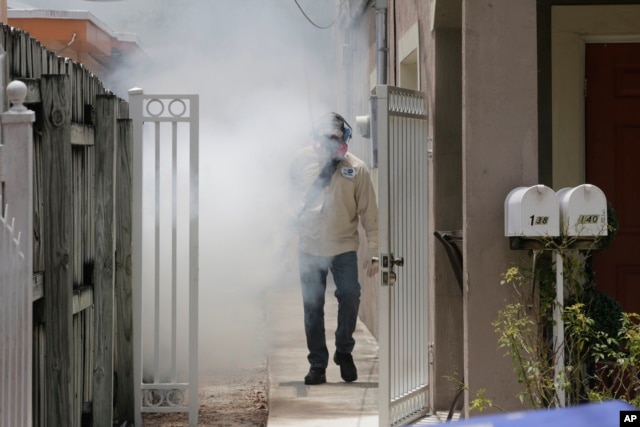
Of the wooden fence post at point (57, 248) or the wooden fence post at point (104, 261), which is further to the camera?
the wooden fence post at point (104, 261)

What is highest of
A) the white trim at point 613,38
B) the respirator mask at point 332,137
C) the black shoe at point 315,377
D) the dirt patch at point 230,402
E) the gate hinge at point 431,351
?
the white trim at point 613,38

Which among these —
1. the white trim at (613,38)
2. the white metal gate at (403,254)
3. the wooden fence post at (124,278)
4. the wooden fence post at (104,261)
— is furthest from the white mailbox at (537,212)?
the wooden fence post at (124,278)

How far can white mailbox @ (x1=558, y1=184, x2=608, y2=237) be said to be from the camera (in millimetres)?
6008

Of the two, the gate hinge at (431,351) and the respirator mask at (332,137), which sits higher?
the respirator mask at (332,137)

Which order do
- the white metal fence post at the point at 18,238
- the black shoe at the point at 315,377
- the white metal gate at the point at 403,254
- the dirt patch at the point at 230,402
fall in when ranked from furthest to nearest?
the black shoe at the point at 315,377 < the dirt patch at the point at 230,402 < the white metal gate at the point at 403,254 < the white metal fence post at the point at 18,238

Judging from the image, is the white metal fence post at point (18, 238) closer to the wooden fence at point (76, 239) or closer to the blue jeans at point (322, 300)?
the wooden fence at point (76, 239)

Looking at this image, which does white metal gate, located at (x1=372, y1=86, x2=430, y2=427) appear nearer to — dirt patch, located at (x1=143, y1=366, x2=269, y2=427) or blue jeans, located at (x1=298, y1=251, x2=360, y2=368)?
dirt patch, located at (x1=143, y1=366, x2=269, y2=427)

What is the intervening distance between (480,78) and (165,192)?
18.6ft

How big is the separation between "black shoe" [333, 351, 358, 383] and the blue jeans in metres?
0.05

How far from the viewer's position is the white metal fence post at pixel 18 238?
488cm

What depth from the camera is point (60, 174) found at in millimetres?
6152

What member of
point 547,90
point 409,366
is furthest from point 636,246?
point 409,366

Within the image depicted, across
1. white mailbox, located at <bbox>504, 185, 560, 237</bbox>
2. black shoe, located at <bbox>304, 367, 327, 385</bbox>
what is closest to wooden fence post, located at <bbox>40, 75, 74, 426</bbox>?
white mailbox, located at <bbox>504, 185, 560, 237</bbox>

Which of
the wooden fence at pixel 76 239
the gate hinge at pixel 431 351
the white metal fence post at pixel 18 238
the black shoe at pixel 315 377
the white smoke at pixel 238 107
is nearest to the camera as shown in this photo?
the white metal fence post at pixel 18 238
